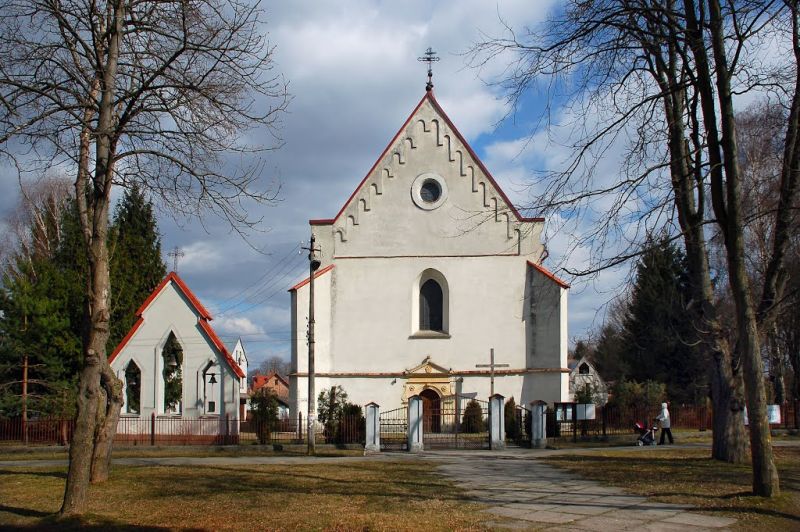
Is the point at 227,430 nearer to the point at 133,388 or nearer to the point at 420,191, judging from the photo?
the point at 133,388

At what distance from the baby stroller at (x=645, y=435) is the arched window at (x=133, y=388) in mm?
17848

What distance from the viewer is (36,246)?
44.4m

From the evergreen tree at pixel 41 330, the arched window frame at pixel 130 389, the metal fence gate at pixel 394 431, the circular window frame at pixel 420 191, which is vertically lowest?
the metal fence gate at pixel 394 431

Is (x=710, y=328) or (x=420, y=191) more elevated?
(x=420, y=191)

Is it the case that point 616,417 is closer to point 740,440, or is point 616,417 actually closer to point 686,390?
point 740,440

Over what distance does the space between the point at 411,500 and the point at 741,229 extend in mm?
6457

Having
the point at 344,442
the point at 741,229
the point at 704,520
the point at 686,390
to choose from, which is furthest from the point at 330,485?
the point at 686,390

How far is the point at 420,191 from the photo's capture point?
36125mm

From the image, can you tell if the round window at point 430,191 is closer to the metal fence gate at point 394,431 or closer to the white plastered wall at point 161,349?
the metal fence gate at point 394,431

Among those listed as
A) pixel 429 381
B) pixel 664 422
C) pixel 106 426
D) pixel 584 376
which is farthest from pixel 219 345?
pixel 584 376

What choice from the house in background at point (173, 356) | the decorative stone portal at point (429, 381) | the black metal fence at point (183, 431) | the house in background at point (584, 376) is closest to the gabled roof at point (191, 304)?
the house in background at point (173, 356)

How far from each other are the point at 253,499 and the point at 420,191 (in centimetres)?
2482

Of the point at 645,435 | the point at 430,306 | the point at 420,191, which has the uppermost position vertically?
the point at 420,191

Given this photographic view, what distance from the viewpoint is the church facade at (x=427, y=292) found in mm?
34344
